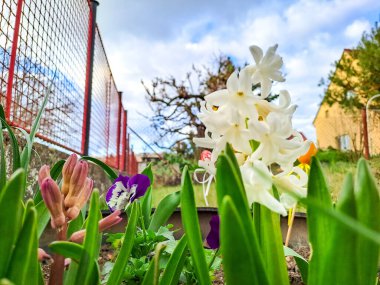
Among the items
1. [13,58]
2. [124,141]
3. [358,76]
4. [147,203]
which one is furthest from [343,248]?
[358,76]

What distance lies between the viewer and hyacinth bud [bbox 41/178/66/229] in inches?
19.1

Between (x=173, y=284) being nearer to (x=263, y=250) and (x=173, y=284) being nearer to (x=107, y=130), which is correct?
(x=263, y=250)

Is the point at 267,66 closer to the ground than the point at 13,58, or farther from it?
closer to the ground

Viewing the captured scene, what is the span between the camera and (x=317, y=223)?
482mm

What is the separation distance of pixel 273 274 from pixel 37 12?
70.6 inches

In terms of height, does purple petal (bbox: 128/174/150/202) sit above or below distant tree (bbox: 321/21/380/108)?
below

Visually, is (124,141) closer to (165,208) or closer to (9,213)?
(165,208)

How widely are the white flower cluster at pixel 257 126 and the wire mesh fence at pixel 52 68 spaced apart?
49 centimetres

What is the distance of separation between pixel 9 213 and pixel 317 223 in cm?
35

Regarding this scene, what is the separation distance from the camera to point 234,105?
52 cm

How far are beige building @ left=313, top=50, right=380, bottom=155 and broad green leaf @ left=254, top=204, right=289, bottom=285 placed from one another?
4.01m

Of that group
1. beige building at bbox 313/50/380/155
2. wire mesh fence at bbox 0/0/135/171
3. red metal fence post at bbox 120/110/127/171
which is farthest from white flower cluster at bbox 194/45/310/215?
red metal fence post at bbox 120/110/127/171

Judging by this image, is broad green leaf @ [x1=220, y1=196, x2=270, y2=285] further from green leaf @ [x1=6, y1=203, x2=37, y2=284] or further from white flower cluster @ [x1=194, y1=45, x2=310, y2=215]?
green leaf @ [x1=6, y1=203, x2=37, y2=284]

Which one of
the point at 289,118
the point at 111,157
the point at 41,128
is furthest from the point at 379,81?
the point at 289,118
